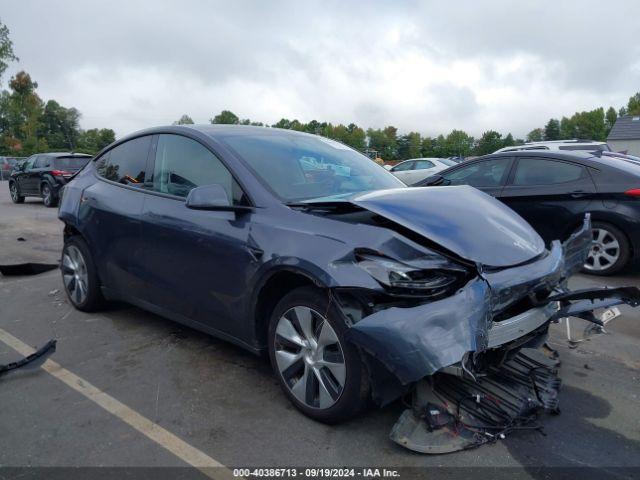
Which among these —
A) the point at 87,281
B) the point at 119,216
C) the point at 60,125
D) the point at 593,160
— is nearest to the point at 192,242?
the point at 119,216

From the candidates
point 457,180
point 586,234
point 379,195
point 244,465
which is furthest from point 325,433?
point 457,180

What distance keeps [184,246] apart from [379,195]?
1415 mm

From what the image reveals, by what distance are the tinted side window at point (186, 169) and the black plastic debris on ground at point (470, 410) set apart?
1648mm

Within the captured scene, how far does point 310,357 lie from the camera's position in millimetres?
2836

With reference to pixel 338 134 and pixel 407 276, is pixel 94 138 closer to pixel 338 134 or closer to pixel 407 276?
pixel 338 134

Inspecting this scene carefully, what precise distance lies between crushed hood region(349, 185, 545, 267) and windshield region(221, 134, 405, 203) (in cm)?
50

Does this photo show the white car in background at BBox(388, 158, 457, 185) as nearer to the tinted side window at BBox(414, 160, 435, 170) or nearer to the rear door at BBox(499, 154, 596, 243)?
the tinted side window at BBox(414, 160, 435, 170)

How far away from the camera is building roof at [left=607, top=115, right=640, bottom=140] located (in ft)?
157

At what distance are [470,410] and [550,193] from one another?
450 cm

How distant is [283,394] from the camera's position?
126 inches

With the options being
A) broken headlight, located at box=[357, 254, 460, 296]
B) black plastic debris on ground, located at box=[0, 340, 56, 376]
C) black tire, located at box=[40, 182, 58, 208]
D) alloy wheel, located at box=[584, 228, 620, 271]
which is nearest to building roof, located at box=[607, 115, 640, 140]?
alloy wheel, located at box=[584, 228, 620, 271]

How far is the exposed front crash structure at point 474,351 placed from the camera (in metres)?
2.31

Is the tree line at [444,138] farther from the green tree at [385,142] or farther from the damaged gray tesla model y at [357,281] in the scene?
the damaged gray tesla model y at [357,281]

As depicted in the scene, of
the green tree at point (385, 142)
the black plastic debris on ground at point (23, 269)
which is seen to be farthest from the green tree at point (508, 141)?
the black plastic debris on ground at point (23, 269)
